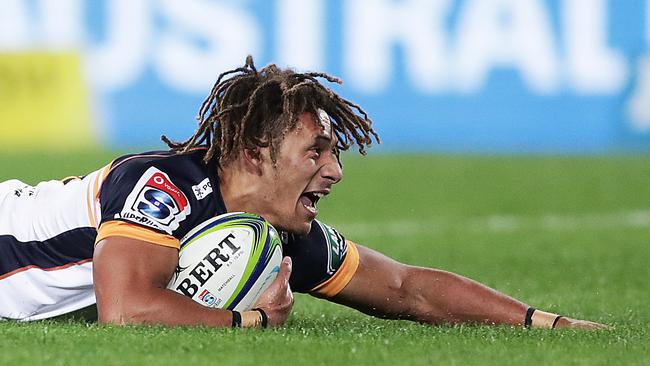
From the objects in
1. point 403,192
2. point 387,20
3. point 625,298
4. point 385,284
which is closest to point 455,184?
point 403,192

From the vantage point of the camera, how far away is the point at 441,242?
11.5 meters

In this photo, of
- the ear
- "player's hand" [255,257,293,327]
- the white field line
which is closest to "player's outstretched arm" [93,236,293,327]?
"player's hand" [255,257,293,327]

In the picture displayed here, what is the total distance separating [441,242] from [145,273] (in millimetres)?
6310

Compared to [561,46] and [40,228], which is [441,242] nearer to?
[40,228]

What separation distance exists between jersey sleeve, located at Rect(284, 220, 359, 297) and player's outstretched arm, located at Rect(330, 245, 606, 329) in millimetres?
54

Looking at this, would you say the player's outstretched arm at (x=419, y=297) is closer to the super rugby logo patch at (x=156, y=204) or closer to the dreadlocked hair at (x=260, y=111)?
the dreadlocked hair at (x=260, y=111)

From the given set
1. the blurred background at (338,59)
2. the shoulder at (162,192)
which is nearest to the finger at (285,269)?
the shoulder at (162,192)

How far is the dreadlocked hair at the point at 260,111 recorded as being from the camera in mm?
5809

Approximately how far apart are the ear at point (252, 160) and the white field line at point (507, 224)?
611 cm

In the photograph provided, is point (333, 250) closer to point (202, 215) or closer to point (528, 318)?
point (202, 215)

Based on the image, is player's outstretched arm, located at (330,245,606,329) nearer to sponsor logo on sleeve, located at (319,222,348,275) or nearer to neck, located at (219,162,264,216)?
→ sponsor logo on sleeve, located at (319,222,348,275)

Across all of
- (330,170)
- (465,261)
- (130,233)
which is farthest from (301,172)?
(465,261)

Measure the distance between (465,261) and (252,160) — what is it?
4.46 metres

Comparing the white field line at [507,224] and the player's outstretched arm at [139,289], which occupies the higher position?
the player's outstretched arm at [139,289]
